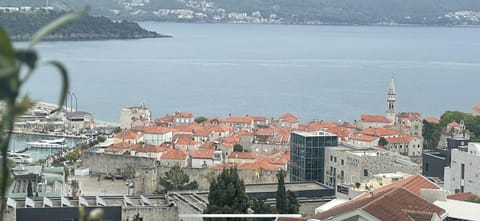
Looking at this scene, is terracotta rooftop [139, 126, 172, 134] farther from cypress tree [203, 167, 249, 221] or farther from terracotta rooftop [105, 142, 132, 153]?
cypress tree [203, 167, 249, 221]

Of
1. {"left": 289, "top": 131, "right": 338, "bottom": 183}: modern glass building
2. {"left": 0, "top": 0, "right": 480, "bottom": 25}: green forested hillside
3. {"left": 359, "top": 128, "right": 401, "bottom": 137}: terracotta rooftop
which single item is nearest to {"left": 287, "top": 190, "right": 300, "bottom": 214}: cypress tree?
{"left": 289, "top": 131, "right": 338, "bottom": 183}: modern glass building

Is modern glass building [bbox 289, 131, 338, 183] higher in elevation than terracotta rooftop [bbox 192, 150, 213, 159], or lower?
higher

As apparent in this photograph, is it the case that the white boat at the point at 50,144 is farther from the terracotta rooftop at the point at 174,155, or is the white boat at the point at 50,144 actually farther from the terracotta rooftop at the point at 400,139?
the terracotta rooftop at the point at 400,139

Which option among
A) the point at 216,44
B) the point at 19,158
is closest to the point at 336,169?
the point at 19,158

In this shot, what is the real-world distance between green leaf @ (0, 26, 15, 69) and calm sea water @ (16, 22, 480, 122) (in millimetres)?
25719

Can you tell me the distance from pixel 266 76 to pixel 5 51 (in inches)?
1758

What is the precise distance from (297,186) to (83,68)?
130ft

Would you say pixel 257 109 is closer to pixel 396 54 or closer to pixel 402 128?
pixel 402 128

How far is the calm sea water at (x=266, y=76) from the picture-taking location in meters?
32.9

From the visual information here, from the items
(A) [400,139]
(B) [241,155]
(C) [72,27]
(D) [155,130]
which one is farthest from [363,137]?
(C) [72,27]

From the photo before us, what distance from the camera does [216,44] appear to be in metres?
73.8

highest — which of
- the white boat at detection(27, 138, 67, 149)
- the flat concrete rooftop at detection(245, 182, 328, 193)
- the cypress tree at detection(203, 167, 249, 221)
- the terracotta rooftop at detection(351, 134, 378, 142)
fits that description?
the cypress tree at detection(203, 167, 249, 221)

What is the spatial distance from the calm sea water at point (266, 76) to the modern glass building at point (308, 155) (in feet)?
49.2

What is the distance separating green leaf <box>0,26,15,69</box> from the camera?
35.0 inches
